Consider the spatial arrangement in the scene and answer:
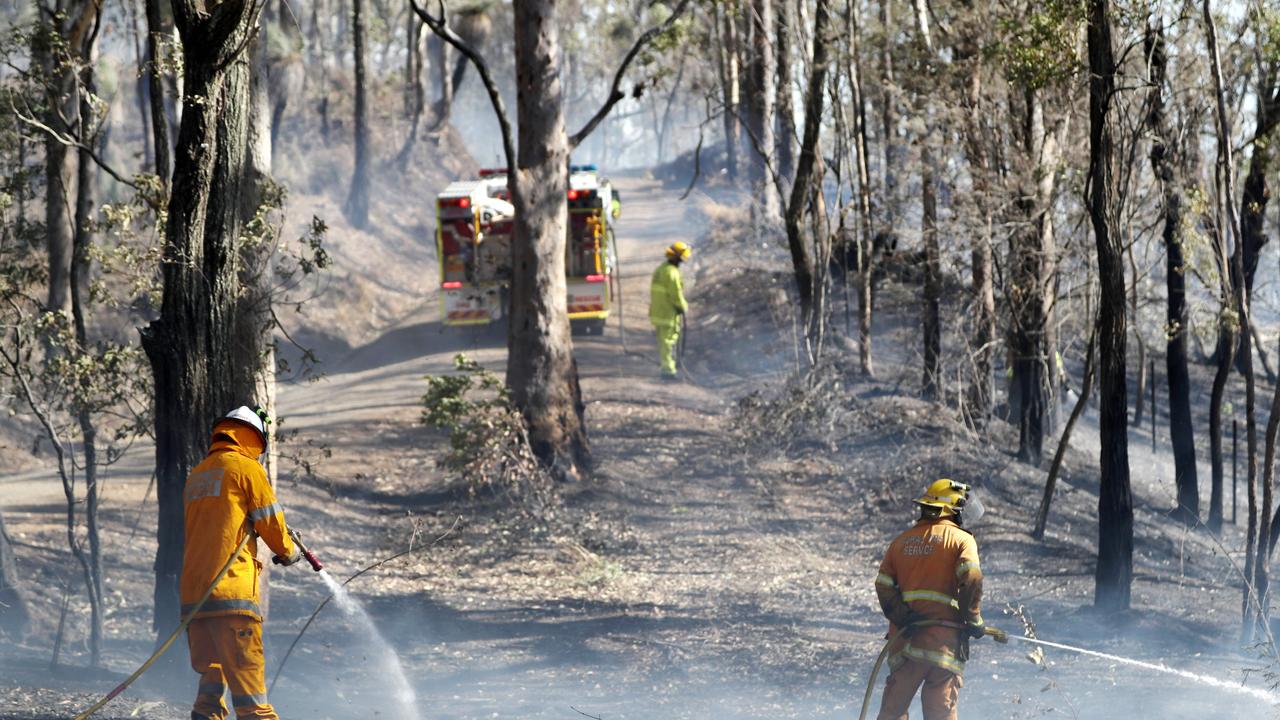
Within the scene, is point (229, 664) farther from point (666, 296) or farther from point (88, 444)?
point (666, 296)

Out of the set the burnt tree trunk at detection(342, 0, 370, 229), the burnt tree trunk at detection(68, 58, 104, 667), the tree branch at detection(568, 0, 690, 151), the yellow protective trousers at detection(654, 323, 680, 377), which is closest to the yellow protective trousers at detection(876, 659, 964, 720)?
the burnt tree trunk at detection(68, 58, 104, 667)

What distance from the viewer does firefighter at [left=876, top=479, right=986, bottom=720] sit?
20.0ft

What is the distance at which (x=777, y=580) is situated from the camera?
37.6ft

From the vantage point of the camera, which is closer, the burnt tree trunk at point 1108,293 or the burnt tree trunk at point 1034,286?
the burnt tree trunk at point 1108,293

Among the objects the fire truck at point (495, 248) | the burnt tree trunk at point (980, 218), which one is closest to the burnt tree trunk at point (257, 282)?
the burnt tree trunk at point (980, 218)

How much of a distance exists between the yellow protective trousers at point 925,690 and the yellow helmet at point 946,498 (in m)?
0.74

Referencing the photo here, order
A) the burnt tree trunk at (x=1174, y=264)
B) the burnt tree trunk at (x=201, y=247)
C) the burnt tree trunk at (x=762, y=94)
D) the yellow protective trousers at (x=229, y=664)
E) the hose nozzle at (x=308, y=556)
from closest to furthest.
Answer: the hose nozzle at (x=308, y=556)
the yellow protective trousers at (x=229, y=664)
the burnt tree trunk at (x=201, y=247)
the burnt tree trunk at (x=1174, y=264)
the burnt tree trunk at (x=762, y=94)

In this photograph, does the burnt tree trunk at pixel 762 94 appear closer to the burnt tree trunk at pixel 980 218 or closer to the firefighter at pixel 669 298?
the firefighter at pixel 669 298

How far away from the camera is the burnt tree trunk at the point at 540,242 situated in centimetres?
1331

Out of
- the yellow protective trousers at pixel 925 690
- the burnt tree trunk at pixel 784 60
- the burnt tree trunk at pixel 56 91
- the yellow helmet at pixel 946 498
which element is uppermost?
the burnt tree trunk at pixel 784 60

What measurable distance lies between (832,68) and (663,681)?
11.3m

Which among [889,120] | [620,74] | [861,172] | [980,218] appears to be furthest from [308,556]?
[889,120]

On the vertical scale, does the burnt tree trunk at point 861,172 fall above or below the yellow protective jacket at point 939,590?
above

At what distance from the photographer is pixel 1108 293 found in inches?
382
